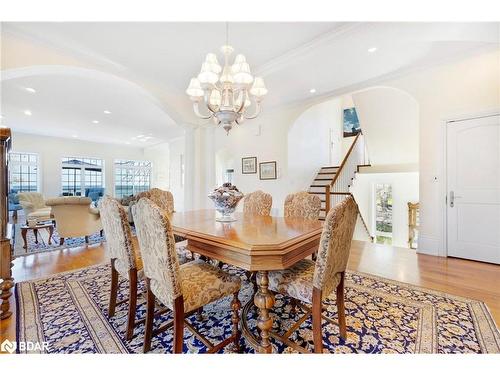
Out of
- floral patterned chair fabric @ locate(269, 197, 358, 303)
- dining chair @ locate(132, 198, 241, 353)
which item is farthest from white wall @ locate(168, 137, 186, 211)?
floral patterned chair fabric @ locate(269, 197, 358, 303)

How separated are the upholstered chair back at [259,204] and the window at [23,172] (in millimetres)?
9360

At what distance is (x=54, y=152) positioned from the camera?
28.2 ft

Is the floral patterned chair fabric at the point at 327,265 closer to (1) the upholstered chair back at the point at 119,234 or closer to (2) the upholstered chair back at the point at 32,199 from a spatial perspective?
(1) the upholstered chair back at the point at 119,234

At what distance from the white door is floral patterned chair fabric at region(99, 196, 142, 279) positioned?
13.6ft

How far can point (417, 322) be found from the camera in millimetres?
1759

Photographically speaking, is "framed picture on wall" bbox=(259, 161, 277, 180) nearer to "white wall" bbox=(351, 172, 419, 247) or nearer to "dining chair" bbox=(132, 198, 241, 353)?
"white wall" bbox=(351, 172, 419, 247)

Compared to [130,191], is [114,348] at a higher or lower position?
Result: lower

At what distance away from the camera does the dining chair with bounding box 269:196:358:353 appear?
49.9 inches

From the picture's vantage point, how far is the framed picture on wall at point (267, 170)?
5.21m

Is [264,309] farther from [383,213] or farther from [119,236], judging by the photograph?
[383,213]

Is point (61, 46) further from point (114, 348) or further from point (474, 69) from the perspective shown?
point (474, 69)

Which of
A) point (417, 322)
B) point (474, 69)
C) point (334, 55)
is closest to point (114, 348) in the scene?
point (417, 322)
